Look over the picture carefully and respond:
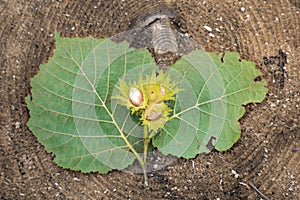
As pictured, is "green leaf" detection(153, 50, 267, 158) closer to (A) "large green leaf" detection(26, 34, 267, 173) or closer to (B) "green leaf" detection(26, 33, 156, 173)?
(A) "large green leaf" detection(26, 34, 267, 173)

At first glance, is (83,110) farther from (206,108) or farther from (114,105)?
(206,108)

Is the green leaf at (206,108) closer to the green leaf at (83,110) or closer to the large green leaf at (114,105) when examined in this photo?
the large green leaf at (114,105)

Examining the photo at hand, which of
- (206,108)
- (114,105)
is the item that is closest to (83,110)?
(114,105)

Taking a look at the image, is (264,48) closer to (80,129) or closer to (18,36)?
(80,129)

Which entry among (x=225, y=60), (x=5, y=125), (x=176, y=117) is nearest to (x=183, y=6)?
(x=225, y=60)

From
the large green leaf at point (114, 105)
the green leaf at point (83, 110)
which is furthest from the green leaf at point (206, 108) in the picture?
the green leaf at point (83, 110)

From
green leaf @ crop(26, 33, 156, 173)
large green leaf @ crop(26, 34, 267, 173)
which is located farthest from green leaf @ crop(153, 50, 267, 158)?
green leaf @ crop(26, 33, 156, 173)
